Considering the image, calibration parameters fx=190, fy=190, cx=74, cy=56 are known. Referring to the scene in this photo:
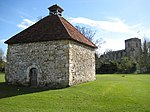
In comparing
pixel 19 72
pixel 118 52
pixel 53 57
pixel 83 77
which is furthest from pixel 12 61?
pixel 118 52

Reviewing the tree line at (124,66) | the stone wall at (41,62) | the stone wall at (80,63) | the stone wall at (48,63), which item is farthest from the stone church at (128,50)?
the stone wall at (41,62)

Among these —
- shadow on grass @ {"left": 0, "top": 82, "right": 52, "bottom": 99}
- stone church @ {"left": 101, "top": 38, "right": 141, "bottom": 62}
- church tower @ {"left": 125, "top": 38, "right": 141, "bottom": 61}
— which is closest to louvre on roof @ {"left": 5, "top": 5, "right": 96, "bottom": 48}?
shadow on grass @ {"left": 0, "top": 82, "right": 52, "bottom": 99}

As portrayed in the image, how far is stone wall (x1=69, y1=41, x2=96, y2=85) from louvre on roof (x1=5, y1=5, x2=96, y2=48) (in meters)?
0.93

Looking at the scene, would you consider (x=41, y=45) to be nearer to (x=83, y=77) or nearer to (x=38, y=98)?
(x=83, y=77)

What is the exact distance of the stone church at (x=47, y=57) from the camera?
1659 centimetres

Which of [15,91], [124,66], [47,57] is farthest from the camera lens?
[124,66]

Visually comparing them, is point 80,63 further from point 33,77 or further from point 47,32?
point 33,77

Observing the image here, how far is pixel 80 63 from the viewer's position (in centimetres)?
1881

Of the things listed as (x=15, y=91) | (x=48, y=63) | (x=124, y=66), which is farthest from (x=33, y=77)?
(x=124, y=66)

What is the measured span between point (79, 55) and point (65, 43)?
2.62m

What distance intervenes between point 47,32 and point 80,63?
440 cm

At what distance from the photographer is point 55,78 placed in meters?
16.6

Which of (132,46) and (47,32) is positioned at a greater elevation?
(132,46)

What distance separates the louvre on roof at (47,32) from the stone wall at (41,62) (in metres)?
0.44
